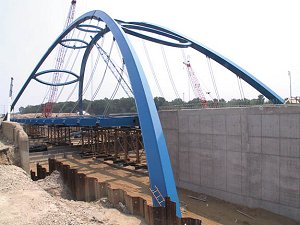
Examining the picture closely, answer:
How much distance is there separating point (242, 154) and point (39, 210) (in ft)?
29.6

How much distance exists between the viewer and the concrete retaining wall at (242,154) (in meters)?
Answer: 11.2

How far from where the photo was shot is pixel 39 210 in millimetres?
9391

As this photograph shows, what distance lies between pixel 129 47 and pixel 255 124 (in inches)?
361

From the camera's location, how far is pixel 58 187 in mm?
16359

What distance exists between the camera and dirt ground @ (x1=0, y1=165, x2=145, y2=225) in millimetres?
8641

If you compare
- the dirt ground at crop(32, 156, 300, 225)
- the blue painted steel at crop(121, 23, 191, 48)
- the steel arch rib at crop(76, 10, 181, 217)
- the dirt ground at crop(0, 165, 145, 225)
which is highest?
the blue painted steel at crop(121, 23, 191, 48)

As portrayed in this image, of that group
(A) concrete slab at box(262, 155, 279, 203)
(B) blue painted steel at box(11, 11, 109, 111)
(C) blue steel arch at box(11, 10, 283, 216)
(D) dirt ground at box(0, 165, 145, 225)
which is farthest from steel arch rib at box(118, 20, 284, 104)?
(D) dirt ground at box(0, 165, 145, 225)

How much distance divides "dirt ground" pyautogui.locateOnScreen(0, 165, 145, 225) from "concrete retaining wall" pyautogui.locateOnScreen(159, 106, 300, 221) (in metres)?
5.23

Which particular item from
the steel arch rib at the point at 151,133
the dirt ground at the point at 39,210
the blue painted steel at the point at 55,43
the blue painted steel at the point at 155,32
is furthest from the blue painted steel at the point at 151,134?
the blue painted steel at the point at 55,43

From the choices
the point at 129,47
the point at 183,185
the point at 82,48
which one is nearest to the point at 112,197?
the point at 183,185

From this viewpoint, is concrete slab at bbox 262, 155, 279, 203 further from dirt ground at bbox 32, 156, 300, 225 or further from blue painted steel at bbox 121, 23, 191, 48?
blue painted steel at bbox 121, 23, 191, 48

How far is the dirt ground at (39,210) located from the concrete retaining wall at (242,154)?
17.2ft

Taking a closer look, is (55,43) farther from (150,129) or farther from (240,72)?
(150,129)

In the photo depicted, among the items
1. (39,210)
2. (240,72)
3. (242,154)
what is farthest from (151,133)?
(240,72)
